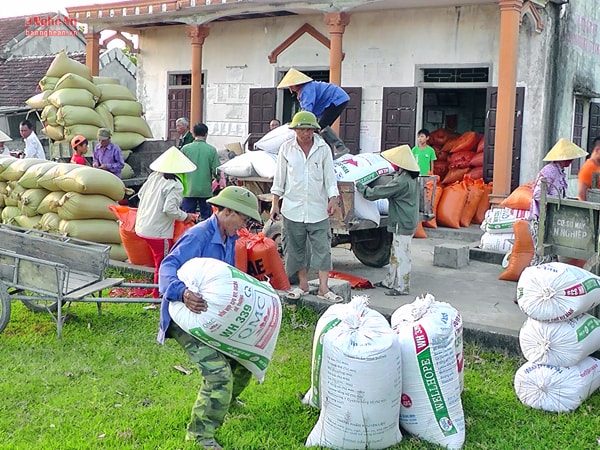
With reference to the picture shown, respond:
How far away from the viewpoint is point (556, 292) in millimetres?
4594

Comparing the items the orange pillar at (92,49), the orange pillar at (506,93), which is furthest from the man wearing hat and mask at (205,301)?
the orange pillar at (92,49)

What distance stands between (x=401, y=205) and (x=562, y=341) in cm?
275

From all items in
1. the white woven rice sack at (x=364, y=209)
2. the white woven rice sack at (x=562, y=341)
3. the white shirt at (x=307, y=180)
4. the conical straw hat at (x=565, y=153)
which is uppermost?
the conical straw hat at (x=565, y=153)

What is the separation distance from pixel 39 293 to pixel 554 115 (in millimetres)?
9568

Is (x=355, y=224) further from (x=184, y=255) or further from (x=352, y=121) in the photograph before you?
(x=352, y=121)

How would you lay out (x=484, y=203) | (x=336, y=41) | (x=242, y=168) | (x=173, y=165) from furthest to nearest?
(x=336, y=41)
(x=484, y=203)
(x=242, y=168)
(x=173, y=165)

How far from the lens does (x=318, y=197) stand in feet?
20.5

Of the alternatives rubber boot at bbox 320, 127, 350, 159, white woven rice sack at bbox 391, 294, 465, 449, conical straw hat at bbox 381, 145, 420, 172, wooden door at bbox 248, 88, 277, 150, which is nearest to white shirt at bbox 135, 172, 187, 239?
rubber boot at bbox 320, 127, 350, 159

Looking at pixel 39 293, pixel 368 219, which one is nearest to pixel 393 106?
pixel 368 219

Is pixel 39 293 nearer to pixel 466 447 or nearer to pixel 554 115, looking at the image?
pixel 466 447

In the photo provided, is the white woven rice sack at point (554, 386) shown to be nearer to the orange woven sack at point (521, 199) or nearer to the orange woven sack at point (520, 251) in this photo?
the orange woven sack at point (520, 251)

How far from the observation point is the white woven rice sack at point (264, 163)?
8094mm

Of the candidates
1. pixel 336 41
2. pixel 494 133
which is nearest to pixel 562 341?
pixel 494 133

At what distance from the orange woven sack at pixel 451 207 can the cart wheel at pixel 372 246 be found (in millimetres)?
3111
